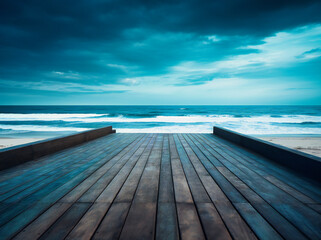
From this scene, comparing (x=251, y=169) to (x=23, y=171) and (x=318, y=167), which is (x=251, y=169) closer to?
(x=318, y=167)

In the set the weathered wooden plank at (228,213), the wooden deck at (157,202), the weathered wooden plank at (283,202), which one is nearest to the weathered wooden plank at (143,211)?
the wooden deck at (157,202)

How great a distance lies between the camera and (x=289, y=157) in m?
2.44

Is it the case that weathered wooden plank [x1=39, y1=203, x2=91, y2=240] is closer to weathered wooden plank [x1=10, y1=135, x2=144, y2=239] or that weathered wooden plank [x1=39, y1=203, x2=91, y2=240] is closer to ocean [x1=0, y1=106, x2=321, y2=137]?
weathered wooden plank [x1=10, y1=135, x2=144, y2=239]

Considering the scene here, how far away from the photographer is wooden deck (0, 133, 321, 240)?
1.07 m

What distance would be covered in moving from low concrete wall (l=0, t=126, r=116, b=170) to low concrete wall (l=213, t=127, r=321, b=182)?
4565 mm

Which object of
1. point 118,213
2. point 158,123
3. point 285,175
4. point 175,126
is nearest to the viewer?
point 118,213

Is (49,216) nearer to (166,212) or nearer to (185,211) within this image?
(166,212)

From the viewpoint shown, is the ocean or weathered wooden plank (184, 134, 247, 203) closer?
weathered wooden plank (184, 134, 247, 203)

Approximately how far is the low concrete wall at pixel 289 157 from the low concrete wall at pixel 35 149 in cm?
456

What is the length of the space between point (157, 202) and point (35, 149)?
289cm

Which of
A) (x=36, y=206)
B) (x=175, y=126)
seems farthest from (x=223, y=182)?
(x=175, y=126)

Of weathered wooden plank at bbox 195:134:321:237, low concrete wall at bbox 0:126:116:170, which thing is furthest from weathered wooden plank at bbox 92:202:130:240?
low concrete wall at bbox 0:126:116:170

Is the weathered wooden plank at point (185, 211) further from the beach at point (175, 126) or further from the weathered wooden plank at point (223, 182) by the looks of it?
the beach at point (175, 126)

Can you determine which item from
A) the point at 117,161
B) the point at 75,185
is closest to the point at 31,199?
the point at 75,185
